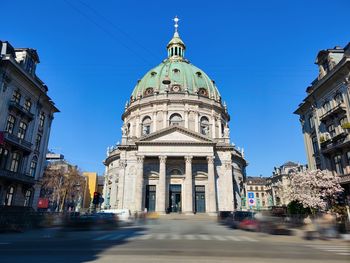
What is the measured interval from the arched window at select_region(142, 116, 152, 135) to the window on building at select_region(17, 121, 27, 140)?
26709 millimetres

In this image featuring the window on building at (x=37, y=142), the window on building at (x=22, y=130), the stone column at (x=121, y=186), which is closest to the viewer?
the window on building at (x=22, y=130)

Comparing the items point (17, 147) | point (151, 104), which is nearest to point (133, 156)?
point (151, 104)

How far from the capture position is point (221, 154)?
1973 inches

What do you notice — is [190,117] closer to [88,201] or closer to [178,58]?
[178,58]

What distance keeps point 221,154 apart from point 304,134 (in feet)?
48.7

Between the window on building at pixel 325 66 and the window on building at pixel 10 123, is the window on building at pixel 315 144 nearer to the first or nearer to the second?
the window on building at pixel 325 66

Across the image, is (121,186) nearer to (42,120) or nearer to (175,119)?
(42,120)

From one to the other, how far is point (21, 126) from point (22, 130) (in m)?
0.58

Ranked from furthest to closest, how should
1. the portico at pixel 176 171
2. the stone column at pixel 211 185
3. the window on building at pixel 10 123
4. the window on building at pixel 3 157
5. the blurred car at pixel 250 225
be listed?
the portico at pixel 176 171 < the stone column at pixel 211 185 < the window on building at pixel 10 123 < the window on building at pixel 3 157 < the blurred car at pixel 250 225

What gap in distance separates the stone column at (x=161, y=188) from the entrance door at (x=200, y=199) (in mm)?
7010

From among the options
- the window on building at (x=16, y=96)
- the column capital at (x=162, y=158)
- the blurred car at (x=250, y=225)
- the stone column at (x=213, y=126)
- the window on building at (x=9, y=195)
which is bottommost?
the blurred car at (x=250, y=225)

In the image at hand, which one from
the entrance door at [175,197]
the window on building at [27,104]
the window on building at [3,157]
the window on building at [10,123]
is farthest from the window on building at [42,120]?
the entrance door at [175,197]

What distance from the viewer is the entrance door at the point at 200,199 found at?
46.5 m

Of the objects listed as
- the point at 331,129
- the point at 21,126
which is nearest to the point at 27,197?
the point at 21,126
